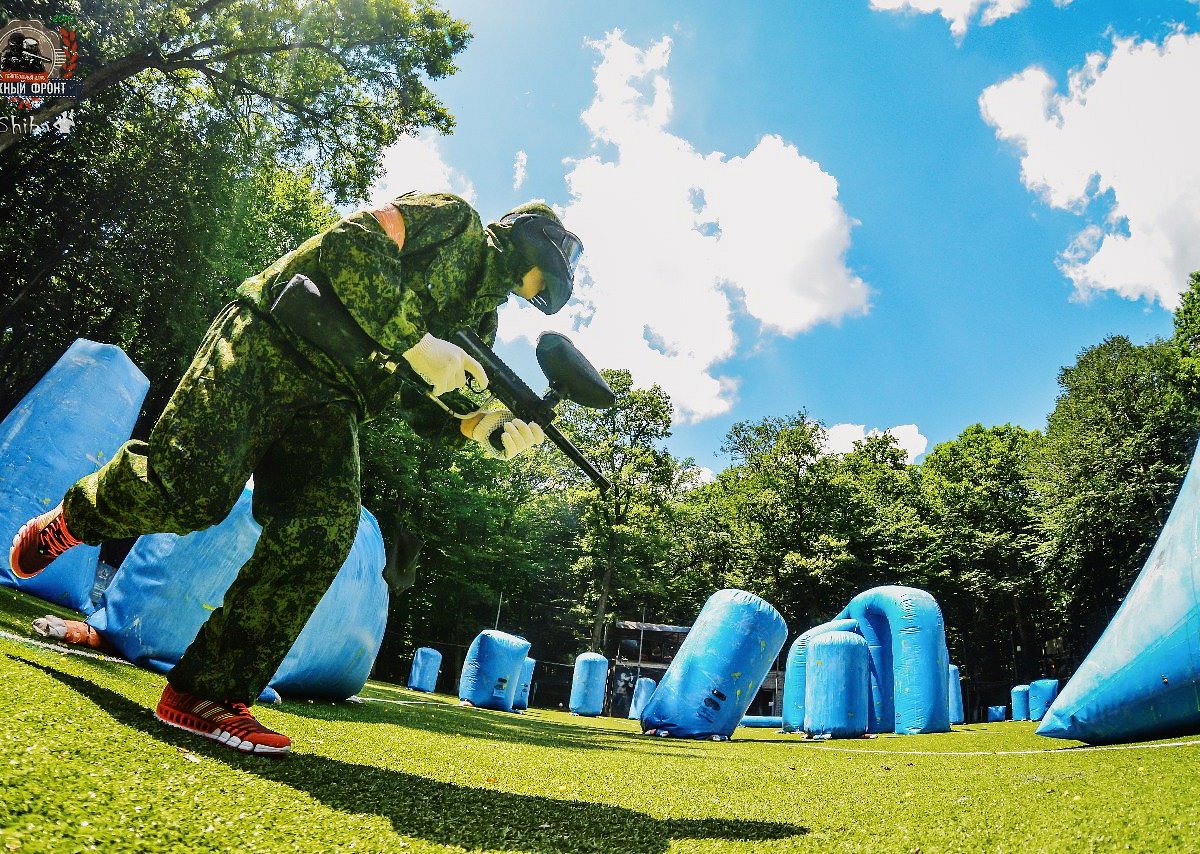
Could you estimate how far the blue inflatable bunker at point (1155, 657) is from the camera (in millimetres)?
5180

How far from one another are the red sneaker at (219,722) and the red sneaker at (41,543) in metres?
0.82

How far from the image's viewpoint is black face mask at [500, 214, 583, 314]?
2939mm

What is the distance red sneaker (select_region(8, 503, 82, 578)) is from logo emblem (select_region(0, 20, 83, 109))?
10.4m

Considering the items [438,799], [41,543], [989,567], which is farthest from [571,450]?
[989,567]

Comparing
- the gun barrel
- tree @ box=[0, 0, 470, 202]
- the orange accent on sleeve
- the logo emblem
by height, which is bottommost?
the gun barrel

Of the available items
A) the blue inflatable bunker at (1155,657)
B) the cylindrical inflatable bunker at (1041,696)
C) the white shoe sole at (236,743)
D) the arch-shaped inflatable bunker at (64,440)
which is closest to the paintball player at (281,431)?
the white shoe sole at (236,743)

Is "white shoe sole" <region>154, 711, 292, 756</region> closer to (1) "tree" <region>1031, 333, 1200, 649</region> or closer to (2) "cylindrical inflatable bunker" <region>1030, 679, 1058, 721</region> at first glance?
(2) "cylindrical inflatable bunker" <region>1030, 679, 1058, 721</region>

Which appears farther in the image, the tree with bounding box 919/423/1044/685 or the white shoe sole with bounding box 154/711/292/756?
the tree with bounding box 919/423/1044/685

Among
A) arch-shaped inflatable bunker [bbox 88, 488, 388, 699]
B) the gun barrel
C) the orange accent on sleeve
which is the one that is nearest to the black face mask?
the orange accent on sleeve

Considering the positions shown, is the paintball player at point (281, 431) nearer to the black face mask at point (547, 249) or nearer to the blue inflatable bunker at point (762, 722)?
the black face mask at point (547, 249)

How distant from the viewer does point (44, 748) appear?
1.57 m

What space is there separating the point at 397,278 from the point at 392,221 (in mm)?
257

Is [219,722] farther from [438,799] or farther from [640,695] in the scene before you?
[640,695]

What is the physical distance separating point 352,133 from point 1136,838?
14504 mm
